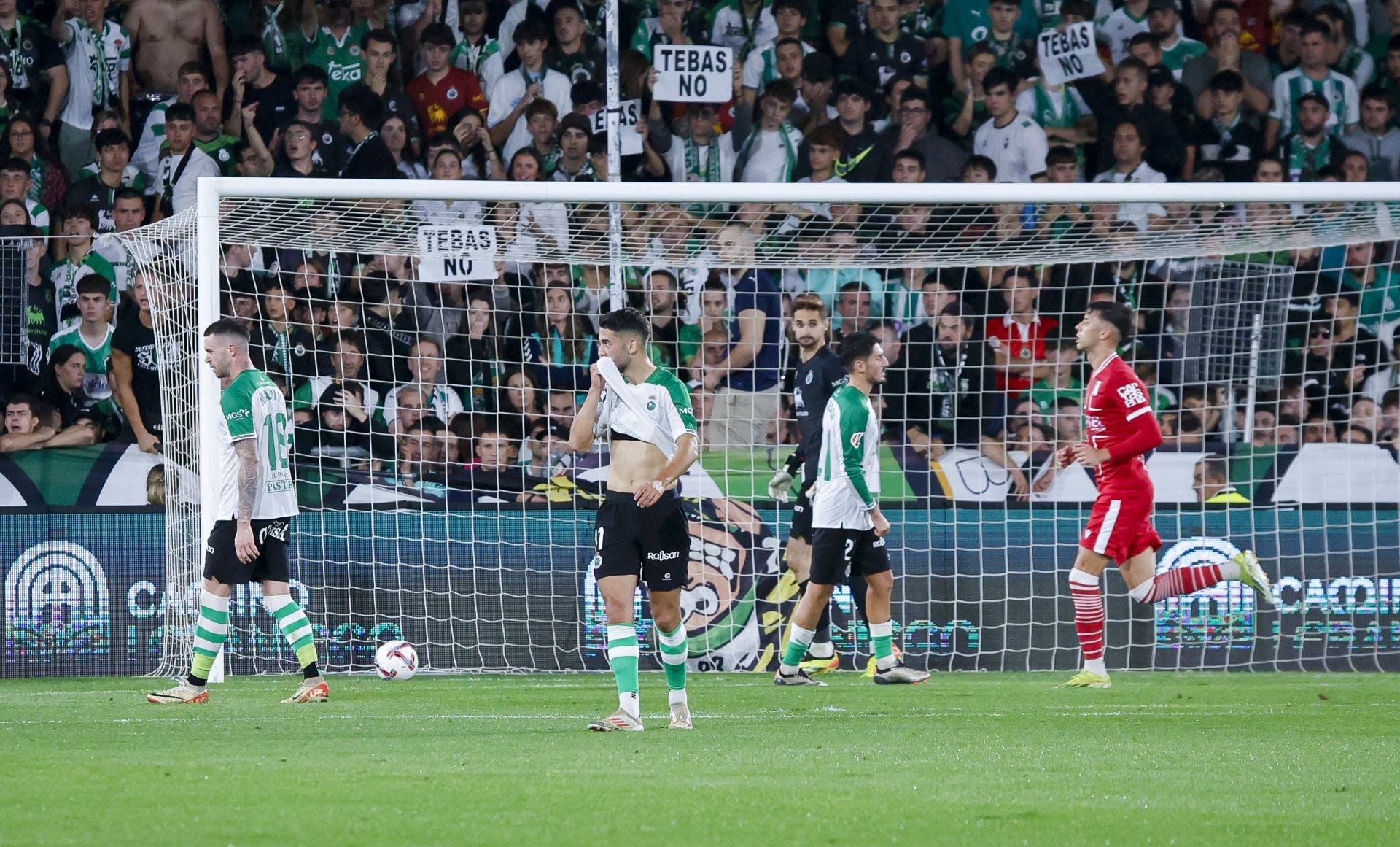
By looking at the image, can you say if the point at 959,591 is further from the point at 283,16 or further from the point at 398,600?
the point at 283,16

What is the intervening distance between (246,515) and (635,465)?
114 inches

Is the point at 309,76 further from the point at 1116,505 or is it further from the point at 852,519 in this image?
the point at 1116,505

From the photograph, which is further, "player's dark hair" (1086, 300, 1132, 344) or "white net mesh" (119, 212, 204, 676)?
"white net mesh" (119, 212, 204, 676)

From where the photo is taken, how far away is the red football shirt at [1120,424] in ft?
33.5

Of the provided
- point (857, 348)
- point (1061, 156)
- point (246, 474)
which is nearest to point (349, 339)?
point (246, 474)

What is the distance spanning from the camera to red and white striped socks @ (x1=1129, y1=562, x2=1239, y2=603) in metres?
10.4

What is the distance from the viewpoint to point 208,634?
30.9ft

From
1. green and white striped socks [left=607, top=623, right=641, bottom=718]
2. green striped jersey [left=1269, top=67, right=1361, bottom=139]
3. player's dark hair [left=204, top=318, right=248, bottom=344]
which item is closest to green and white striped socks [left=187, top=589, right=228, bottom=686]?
player's dark hair [left=204, top=318, right=248, bottom=344]

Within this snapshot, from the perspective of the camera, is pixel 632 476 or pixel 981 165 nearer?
pixel 632 476

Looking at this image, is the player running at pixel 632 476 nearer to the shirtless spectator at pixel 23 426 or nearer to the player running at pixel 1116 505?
the player running at pixel 1116 505

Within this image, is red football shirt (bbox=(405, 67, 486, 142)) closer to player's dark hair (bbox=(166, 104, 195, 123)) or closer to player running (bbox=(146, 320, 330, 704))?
player's dark hair (bbox=(166, 104, 195, 123))

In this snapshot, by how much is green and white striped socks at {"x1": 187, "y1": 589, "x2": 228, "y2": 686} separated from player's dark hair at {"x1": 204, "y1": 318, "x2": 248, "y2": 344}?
1.47m

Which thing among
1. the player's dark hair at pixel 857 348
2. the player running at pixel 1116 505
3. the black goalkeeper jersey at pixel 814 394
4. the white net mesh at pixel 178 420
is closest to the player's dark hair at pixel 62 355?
the white net mesh at pixel 178 420

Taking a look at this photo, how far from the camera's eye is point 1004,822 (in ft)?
16.1
